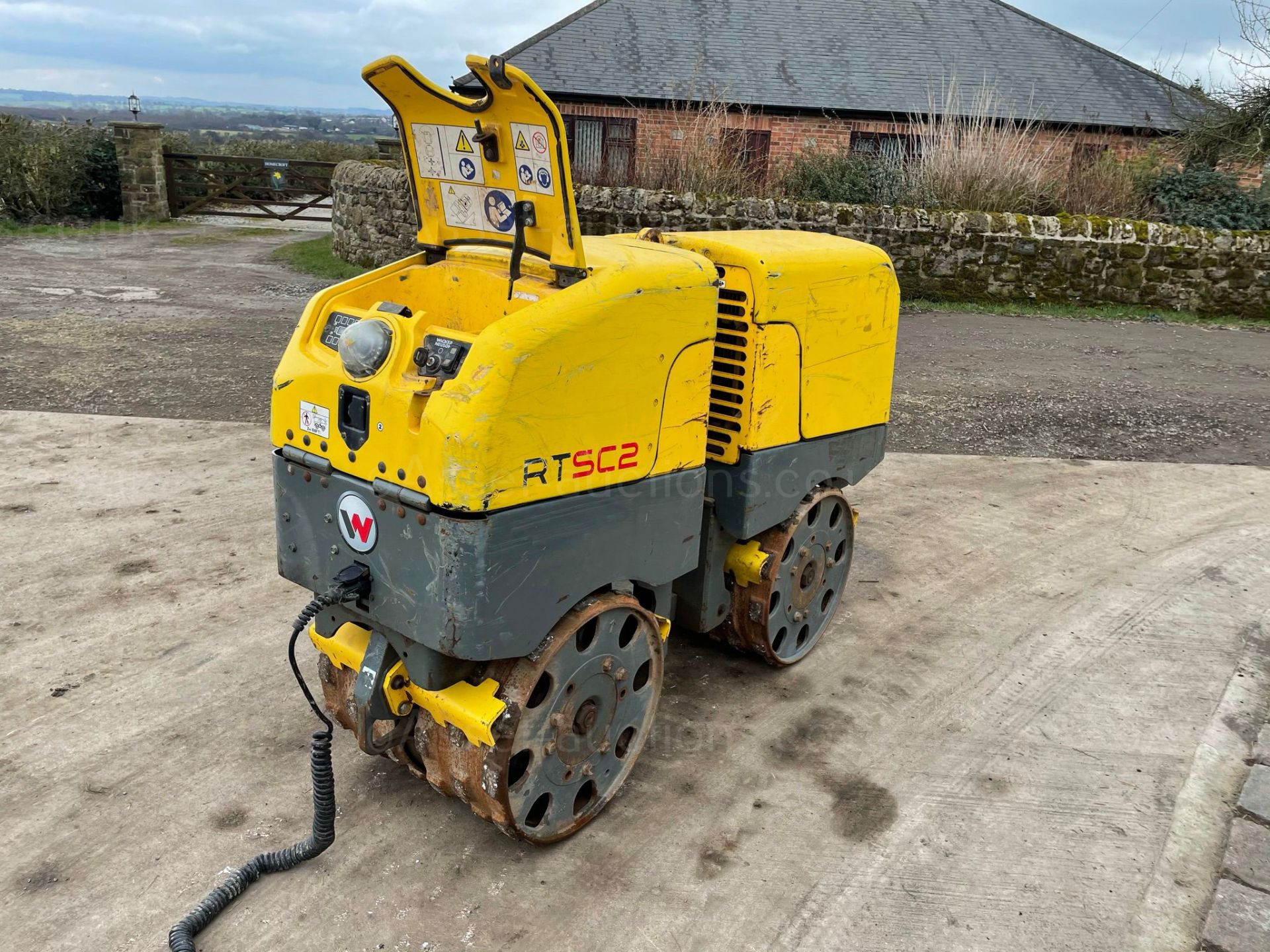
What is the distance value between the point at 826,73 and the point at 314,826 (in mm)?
18349

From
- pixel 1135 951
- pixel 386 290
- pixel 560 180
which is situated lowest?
pixel 1135 951

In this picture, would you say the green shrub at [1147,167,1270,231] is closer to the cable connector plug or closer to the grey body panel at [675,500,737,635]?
the grey body panel at [675,500,737,635]

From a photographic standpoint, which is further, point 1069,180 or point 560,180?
point 1069,180

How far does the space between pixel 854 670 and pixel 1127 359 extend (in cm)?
731

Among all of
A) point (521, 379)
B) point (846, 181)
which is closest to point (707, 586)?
point (521, 379)

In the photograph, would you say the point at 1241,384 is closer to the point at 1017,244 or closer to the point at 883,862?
the point at 1017,244

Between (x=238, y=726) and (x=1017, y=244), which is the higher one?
(x=1017, y=244)

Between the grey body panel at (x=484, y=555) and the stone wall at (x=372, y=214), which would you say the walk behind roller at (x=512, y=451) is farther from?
the stone wall at (x=372, y=214)

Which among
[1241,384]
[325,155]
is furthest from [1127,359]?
[325,155]

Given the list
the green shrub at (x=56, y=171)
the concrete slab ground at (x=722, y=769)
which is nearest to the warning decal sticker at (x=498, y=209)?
the concrete slab ground at (x=722, y=769)

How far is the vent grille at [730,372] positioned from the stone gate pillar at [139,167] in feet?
60.9

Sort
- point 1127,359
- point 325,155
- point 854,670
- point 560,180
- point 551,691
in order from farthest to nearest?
point 325,155
point 1127,359
point 854,670
point 551,691
point 560,180

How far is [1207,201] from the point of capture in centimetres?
1338

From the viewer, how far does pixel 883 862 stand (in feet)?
10.6
